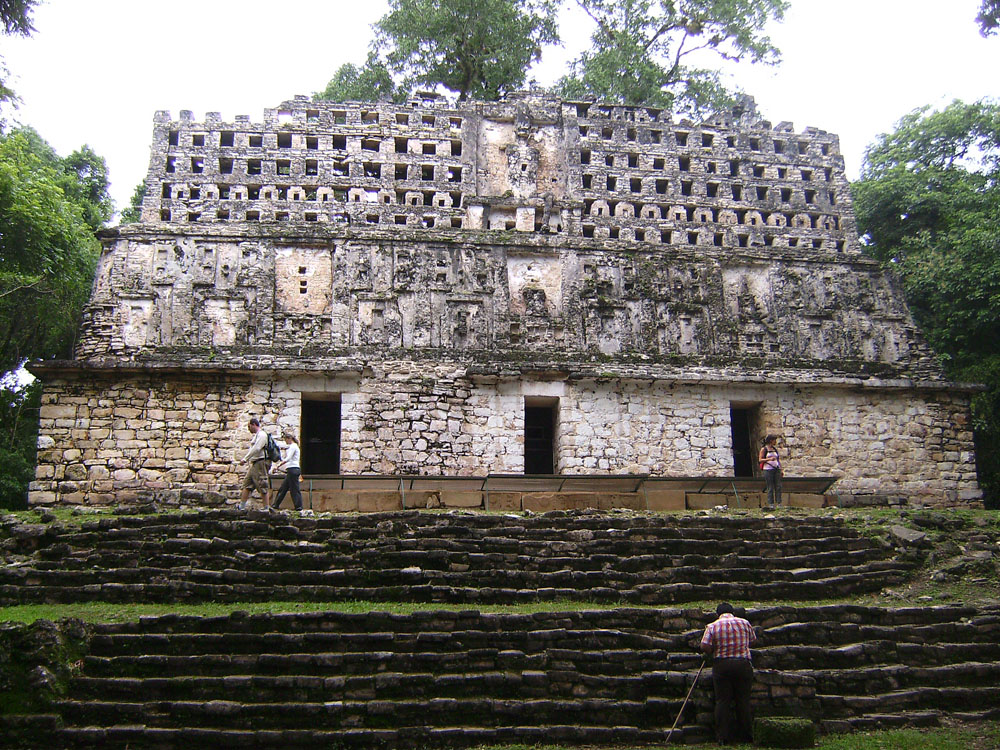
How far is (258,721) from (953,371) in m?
20.0

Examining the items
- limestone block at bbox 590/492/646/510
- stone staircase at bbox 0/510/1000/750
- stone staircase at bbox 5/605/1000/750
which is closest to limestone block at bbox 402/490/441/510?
stone staircase at bbox 0/510/1000/750

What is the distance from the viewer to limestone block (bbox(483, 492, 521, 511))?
590 inches

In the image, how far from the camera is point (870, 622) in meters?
10.5

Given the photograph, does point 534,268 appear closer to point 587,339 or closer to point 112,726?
point 587,339

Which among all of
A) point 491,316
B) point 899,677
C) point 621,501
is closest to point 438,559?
point 621,501

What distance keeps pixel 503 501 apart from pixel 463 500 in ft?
2.26

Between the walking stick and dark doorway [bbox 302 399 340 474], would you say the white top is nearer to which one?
dark doorway [bbox 302 399 340 474]

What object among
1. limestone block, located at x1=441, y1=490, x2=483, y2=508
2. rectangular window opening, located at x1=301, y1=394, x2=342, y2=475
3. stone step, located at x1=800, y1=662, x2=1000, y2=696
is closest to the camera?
stone step, located at x1=800, y1=662, x2=1000, y2=696

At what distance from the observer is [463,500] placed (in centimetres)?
1506

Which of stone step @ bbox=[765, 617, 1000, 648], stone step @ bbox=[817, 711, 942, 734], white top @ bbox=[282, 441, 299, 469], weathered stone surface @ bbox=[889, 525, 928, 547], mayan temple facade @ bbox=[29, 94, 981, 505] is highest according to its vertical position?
mayan temple facade @ bbox=[29, 94, 981, 505]

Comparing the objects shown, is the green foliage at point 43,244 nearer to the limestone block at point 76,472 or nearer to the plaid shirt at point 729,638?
the limestone block at point 76,472

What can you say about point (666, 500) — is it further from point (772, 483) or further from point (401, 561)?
point (401, 561)

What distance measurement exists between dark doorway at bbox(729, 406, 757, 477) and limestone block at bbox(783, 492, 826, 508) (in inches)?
112

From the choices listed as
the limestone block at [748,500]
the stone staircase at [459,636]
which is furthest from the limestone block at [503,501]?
the limestone block at [748,500]
